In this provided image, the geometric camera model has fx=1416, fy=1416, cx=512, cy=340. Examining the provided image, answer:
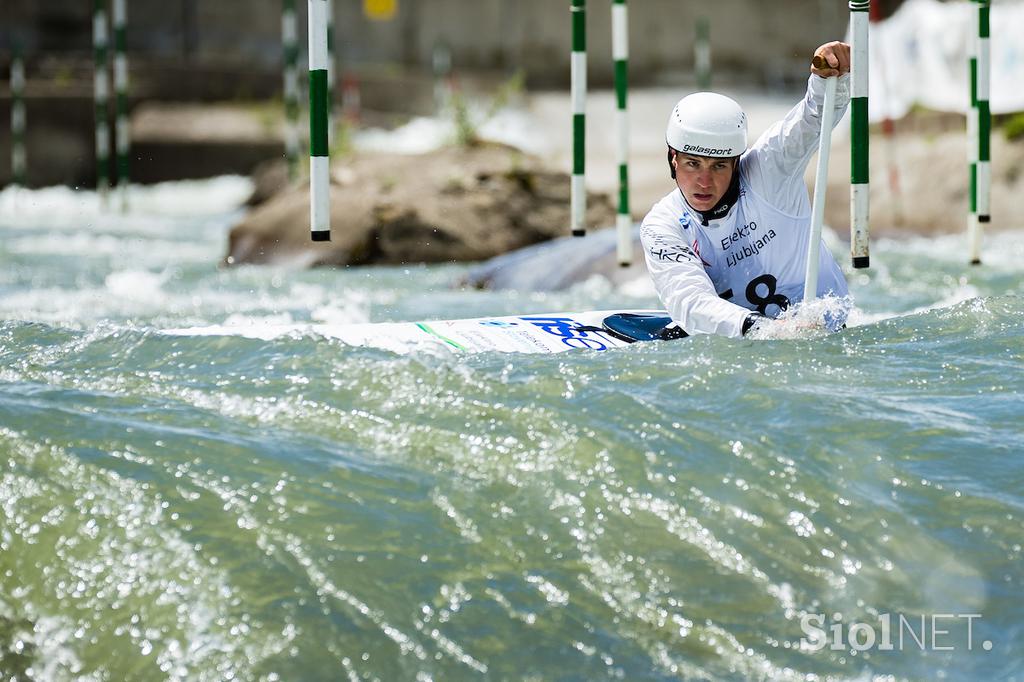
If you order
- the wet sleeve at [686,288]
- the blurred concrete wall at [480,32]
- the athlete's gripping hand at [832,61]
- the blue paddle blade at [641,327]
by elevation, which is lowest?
the blue paddle blade at [641,327]

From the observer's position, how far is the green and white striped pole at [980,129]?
7.12 m

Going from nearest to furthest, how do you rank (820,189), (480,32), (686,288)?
(820,189) < (686,288) < (480,32)

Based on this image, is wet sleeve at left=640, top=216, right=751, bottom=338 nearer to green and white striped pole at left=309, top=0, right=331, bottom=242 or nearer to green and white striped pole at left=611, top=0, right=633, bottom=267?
green and white striped pole at left=309, top=0, right=331, bottom=242

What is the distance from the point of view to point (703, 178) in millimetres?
4852

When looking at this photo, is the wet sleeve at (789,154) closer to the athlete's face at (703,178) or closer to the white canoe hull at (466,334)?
the athlete's face at (703,178)

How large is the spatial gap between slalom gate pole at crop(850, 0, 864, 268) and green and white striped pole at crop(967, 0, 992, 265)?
2782 mm

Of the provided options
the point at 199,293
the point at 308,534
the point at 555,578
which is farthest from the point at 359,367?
the point at 199,293

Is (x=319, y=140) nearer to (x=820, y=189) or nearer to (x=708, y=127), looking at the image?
(x=708, y=127)

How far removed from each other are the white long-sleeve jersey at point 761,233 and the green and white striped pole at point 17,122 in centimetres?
1308

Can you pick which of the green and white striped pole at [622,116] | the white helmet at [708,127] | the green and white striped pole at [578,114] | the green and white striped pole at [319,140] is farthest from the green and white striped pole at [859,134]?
the green and white striped pole at [622,116]

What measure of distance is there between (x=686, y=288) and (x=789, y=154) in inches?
25.2

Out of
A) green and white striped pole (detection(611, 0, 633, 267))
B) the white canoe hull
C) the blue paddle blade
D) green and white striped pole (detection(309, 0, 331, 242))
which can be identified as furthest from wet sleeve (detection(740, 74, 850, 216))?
green and white striped pole (detection(611, 0, 633, 267))

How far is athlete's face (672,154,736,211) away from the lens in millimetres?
4844

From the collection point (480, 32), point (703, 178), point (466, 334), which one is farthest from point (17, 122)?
point (703, 178)
